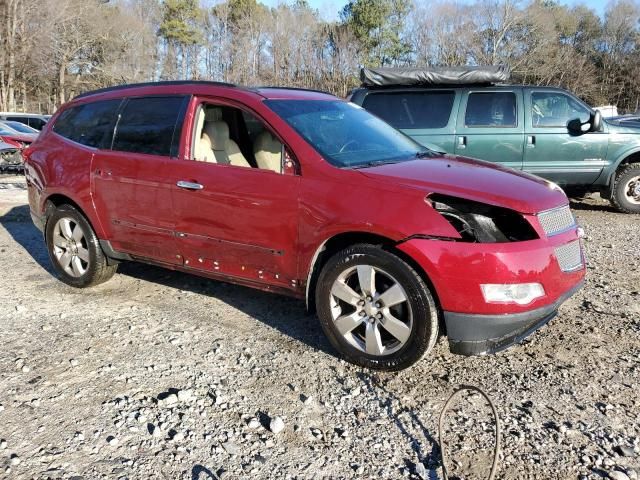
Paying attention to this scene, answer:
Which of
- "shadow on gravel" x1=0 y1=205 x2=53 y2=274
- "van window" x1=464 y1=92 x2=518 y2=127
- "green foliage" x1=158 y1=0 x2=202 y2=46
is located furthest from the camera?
"green foliage" x1=158 y1=0 x2=202 y2=46

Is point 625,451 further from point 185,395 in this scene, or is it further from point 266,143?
point 266,143

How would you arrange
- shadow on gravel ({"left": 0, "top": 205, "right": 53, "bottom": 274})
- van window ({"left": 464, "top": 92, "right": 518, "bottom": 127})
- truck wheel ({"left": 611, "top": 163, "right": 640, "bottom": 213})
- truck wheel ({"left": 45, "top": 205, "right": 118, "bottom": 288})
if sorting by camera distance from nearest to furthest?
truck wheel ({"left": 45, "top": 205, "right": 118, "bottom": 288}) < shadow on gravel ({"left": 0, "top": 205, "right": 53, "bottom": 274}) < van window ({"left": 464, "top": 92, "right": 518, "bottom": 127}) < truck wheel ({"left": 611, "top": 163, "right": 640, "bottom": 213})

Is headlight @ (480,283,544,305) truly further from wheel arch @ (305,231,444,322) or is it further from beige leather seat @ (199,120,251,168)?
beige leather seat @ (199,120,251,168)

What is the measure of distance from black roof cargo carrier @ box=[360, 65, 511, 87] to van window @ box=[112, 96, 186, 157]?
15.4ft

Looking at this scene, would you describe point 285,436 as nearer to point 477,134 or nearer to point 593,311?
A: point 593,311

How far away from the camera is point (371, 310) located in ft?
11.1

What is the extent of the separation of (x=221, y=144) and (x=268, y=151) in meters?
0.44

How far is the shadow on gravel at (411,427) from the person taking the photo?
262 cm

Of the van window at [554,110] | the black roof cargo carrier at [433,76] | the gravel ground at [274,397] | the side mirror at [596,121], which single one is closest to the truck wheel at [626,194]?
the side mirror at [596,121]

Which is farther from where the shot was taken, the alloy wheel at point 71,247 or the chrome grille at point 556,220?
the alloy wheel at point 71,247

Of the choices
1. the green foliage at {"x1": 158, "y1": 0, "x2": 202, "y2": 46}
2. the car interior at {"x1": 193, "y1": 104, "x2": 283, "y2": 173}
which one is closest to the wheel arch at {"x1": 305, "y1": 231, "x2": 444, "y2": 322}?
the car interior at {"x1": 193, "y1": 104, "x2": 283, "y2": 173}

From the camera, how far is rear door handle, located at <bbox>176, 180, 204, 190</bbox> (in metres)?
4.03

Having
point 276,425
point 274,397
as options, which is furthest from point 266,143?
point 276,425

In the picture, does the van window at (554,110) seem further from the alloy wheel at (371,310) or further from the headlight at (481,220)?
the alloy wheel at (371,310)
